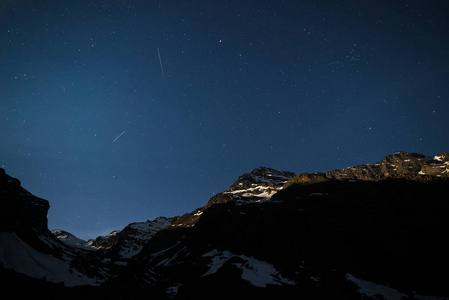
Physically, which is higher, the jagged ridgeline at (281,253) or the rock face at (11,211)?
the rock face at (11,211)

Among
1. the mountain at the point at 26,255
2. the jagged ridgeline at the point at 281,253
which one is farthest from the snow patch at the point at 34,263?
the jagged ridgeline at the point at 281,253

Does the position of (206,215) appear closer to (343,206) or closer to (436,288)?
Result: (343,206)

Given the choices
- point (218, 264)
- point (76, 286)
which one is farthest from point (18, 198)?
point (218, 264)

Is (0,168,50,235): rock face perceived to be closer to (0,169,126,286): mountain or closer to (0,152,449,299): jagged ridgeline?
(0,169,126,286): mountain

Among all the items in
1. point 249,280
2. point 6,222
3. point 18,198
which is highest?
point 18,198

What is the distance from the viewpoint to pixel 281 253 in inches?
3386

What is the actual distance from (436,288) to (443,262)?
11791 mm

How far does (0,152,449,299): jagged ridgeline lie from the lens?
4422 centimetres

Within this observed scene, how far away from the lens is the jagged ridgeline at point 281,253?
145 ft

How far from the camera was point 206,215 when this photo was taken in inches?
5098

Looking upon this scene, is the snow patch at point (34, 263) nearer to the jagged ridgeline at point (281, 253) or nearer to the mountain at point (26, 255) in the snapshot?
the mountain at point (26, 255)

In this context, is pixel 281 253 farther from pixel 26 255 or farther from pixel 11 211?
pixel 11 211

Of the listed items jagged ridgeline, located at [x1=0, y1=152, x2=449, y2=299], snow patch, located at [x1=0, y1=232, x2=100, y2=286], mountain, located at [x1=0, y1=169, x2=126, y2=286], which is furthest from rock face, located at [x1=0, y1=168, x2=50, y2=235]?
snow patch, located at [x1=0, y1=232, x2=100, y2=286]

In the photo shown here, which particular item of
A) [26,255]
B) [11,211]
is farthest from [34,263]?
[11,211]
